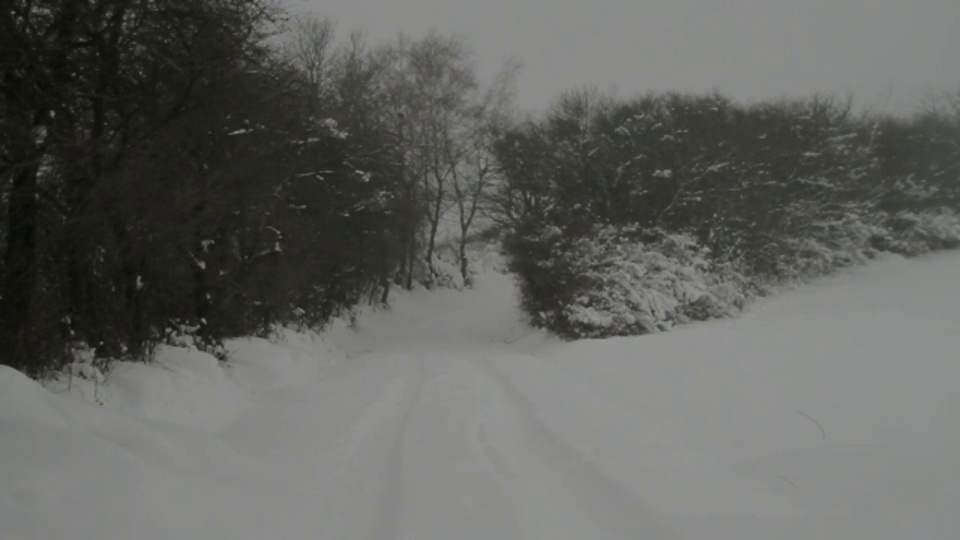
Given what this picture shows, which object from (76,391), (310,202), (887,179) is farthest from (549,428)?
(887,179)

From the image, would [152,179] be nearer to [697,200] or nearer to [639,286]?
[639,286]

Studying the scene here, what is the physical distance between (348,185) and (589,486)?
16063 millimetres

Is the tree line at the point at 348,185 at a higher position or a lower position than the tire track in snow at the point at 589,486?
higher

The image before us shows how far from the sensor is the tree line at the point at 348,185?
6652 millimetres

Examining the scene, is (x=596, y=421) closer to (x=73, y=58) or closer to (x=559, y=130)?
(x=73, y=58)

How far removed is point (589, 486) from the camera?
5.03 meters

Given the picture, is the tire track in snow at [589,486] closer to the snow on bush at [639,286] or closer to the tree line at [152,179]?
the tree line at [152,179]

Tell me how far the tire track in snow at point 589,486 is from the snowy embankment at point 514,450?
24mm

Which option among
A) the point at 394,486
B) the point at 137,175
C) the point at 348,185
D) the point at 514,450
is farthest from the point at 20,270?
the point at 348,185

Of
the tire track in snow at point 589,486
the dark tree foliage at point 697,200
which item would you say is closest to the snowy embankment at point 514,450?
the tire track in snow at point 589,486

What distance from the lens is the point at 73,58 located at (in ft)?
21.9

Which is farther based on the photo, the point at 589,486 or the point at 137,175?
the point at 137,175

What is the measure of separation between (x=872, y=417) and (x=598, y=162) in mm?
16846

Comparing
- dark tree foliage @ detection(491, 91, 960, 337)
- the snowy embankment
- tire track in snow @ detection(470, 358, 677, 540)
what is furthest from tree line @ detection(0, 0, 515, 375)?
dark tree foliage @ detection(491, 91, 960, 337)
